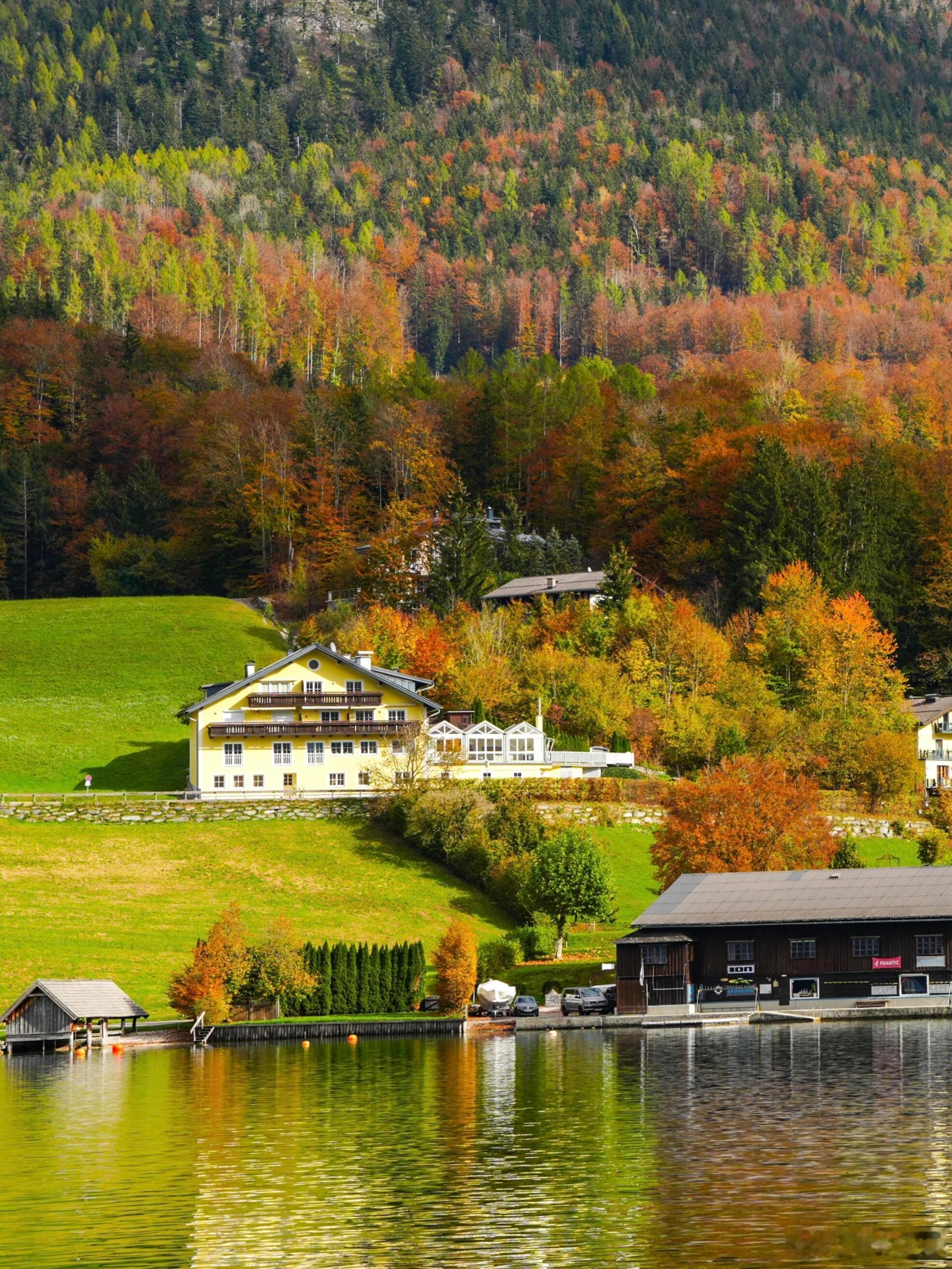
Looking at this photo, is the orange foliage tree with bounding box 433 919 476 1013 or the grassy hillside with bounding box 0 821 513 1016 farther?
the grassy hillside with bounding box 0 821 513 1016

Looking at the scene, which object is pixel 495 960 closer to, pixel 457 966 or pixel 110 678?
pixel 457 966

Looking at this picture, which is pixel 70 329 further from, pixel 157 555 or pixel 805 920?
pixel 805 920

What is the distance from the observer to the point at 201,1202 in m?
36.1

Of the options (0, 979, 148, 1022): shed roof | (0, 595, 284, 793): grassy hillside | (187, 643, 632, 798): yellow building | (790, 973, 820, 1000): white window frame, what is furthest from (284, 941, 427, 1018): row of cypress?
(0, 595, 284, 793): grassy hillside

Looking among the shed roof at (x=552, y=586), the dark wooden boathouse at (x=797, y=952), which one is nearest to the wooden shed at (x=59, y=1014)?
the dark wooden boathouse at (x=797, y=952)

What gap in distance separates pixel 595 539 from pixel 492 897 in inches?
2618

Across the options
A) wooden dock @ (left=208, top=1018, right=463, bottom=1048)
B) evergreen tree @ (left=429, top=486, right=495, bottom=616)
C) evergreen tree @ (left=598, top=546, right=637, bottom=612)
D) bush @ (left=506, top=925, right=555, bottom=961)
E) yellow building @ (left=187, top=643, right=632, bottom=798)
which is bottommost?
wooden dock @ (left=208, top=1018, right=463, bottom=1048)

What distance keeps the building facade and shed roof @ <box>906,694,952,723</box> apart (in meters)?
0.03

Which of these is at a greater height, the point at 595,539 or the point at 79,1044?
the point at 595,539

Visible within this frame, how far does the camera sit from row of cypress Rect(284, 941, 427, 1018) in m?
70.2

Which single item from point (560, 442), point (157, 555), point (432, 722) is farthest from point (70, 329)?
point (432, 722)

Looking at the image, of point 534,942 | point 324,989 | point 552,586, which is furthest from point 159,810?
point 552,586

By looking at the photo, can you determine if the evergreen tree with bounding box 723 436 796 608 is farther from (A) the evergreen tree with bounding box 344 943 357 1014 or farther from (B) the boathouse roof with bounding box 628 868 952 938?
(A) the evergreen tree with bounding box 344 943 357 1014

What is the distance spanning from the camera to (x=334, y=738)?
105 m
